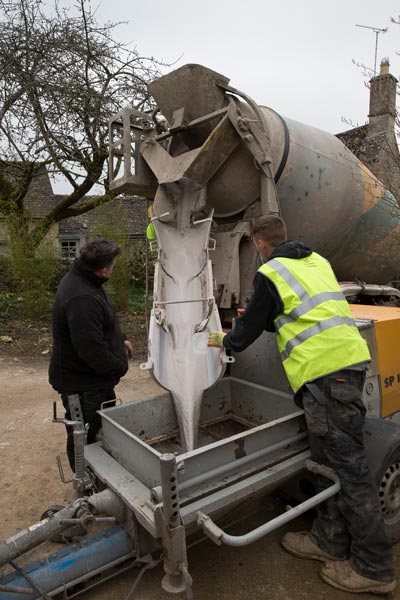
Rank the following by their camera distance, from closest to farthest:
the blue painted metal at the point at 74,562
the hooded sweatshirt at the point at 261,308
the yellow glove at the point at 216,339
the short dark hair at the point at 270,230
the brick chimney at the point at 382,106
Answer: the blue painted metal at the point at 74,562 → the hooded sweatshirt at the point at 261,308 → the short dark hair at the point at 270,230 → the yellow glove at the point at 216,339 → the brick chimney at the point at 382,106

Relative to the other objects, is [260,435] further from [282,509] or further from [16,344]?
[16,344]

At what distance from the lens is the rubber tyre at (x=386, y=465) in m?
2.29

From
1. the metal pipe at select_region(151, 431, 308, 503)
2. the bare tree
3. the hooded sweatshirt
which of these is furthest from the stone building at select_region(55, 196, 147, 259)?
the metal pipe at select_region(151, 431, 308, 503)

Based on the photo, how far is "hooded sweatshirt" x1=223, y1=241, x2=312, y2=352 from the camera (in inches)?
89.5

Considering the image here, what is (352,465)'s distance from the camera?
2135 millimetres

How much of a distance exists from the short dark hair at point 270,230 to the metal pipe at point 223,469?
1.07m

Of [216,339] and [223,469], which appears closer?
[223,469]

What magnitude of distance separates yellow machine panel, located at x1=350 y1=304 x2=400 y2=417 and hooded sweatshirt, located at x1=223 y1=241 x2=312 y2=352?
0.75 m

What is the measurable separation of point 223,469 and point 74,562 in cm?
72

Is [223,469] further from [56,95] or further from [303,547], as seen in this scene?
[56,95]

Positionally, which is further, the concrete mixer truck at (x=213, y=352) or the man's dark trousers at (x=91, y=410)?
the man's dark trousers at (x=91, y=410)

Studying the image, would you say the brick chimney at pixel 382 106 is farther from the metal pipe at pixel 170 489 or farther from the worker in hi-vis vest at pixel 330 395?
the metal pipe at pixel 170 489

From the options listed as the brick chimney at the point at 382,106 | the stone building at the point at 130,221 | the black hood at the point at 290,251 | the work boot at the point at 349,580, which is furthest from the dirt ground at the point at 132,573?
the brick chimney at the point at 382,106

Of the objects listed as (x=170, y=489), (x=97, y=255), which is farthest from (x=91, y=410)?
(x=170, y=489)
